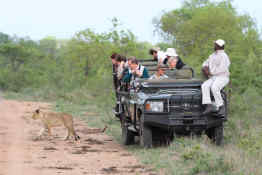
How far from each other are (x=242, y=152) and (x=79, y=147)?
3.59 metres

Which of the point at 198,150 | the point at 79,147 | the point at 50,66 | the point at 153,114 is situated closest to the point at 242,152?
the point at 198,150

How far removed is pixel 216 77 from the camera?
10016 millimetres

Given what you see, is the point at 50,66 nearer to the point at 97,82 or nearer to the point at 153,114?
the point at 97,82

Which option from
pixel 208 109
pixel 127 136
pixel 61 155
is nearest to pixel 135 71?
pixel 127 136

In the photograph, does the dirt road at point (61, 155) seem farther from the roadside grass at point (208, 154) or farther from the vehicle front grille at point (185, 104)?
the vehicle front grille at point (185, 104)

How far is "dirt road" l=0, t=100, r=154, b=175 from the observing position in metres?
8.22

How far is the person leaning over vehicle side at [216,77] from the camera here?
31.4ft

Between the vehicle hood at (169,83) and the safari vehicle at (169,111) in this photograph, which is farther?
the vehicle hood at (169,83)

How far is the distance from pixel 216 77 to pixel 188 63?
13905 millimetres

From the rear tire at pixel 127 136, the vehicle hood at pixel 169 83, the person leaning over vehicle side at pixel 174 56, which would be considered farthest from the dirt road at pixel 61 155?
the person leaning over vehicle side at pixel 174 56

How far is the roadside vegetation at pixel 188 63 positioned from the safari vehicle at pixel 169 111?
0.32 m

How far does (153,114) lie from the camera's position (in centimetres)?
957

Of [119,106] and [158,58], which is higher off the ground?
[158,58]

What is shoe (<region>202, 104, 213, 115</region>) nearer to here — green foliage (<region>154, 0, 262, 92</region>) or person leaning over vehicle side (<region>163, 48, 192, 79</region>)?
person leaning over vehicle side (<region>163, 48, 192, 79</region>)
